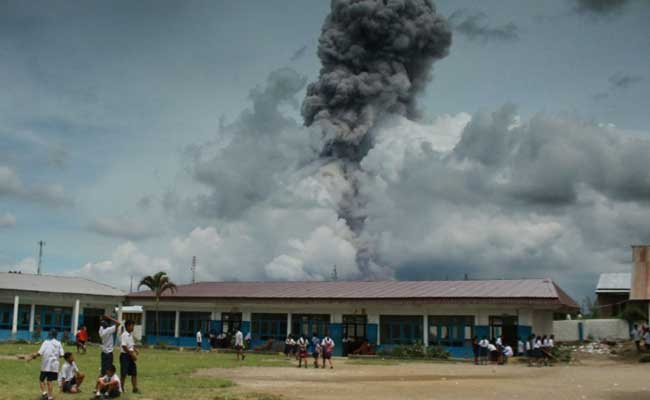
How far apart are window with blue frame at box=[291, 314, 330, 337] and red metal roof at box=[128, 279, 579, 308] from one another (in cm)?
119

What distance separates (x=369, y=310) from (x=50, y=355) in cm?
2430

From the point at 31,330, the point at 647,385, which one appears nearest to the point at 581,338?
the point at 647,385

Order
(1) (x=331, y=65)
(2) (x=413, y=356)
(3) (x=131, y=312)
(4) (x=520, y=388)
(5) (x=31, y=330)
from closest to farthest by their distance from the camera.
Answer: (4) (x=520, y=388)
(2) (x=413, y=356)
(5) (x=31, y=330)
(3) (x=131, y=312)
(1) (x=331, y=65)

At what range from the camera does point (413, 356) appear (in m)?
33.2

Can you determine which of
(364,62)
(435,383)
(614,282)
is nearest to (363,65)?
(364,62)

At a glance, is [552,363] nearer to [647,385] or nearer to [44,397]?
[647,385]

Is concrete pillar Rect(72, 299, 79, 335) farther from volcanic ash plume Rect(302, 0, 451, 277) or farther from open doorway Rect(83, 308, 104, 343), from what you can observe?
volcanic ash plume Rect(302, 0, 451, 277)

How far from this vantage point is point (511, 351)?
102 ft

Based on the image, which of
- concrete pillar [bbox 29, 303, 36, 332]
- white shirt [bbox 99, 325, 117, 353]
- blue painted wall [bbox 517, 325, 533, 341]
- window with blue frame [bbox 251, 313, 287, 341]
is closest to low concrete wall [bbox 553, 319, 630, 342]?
blue painted wall [bbox 517, 325, 533, 341]

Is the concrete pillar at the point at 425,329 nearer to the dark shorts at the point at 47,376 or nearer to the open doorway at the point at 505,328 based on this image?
the open doorway at the point at 505,328

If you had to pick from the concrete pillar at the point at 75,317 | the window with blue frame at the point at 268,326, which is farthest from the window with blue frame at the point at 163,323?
the window with blue frame at the point at 268,326

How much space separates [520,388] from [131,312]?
43.4 metres

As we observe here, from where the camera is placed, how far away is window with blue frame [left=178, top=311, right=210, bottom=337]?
138 ft

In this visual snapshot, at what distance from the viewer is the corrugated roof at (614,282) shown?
159 feet
